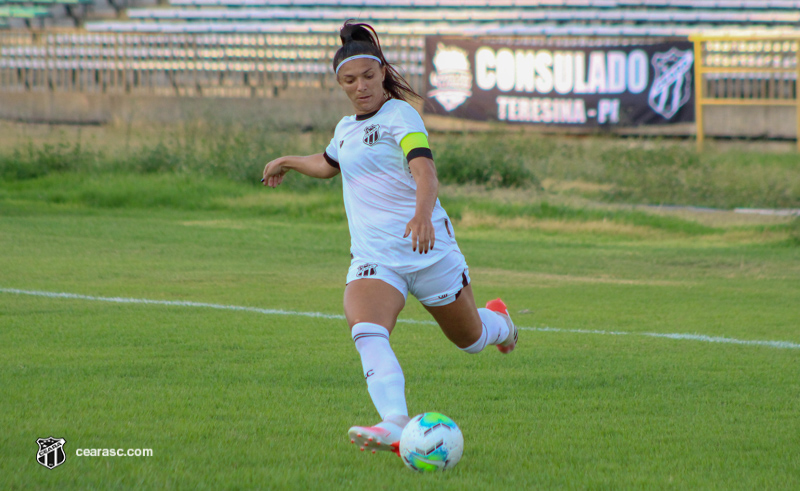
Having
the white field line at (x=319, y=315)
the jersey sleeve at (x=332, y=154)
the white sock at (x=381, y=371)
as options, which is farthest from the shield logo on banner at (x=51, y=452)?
the white field line at (x=319, y=315)

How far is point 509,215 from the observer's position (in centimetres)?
1353

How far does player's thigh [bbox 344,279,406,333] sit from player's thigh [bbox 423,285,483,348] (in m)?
0.26

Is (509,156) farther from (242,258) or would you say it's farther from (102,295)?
(102,295)

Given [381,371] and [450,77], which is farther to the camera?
[450,77]

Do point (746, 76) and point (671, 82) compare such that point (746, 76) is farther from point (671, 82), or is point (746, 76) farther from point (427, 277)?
point (427, 277)

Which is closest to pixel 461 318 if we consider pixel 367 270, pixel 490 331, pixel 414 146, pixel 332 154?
pixel 490 331

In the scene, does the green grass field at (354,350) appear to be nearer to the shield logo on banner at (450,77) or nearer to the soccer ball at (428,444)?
the soccer ball at (428,444)

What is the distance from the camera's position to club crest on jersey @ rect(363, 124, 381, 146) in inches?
159

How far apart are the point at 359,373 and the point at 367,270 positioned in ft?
4.58

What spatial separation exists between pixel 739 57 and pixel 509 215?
31.5ft

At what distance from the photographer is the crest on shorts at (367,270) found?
402cm

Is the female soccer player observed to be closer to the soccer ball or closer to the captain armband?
the captain armband

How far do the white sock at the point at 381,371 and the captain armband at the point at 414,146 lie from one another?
723 mm

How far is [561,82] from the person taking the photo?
2048 centimetres
